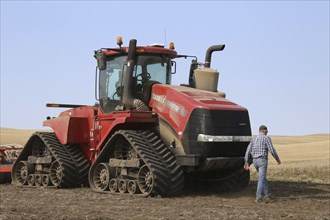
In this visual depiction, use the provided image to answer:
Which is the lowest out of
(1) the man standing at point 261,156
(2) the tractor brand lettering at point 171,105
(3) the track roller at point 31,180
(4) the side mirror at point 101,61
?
(3) the track roller at point 31,180

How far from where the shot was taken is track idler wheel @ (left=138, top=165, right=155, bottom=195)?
36.6 ft

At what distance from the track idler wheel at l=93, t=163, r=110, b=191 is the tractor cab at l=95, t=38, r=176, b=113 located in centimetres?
137

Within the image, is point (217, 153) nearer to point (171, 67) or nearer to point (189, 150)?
point (189, 150)

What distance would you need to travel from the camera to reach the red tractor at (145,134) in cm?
1117

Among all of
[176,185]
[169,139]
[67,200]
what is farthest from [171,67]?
[67,200]

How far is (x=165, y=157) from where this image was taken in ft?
37.2

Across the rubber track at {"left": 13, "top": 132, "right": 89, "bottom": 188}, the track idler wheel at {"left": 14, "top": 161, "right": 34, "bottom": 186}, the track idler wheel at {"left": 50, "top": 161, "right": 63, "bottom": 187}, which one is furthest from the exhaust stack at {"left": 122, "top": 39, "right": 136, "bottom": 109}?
the track idler wheel at {"left": 14, "top": 161, "right": 34, "bottom": 186}

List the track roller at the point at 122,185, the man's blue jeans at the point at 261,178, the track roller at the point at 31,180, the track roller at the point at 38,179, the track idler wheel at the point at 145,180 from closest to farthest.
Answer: the man's blue jeans at the point at 261,178, the track idler wheel at the point at 145,180, the track roller at the point at 122,185, the track roller at the point at 38,179, the track roller at the point at 31,180

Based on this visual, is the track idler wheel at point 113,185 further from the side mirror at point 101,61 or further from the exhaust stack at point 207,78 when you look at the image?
the exhaust stack at point 207,78

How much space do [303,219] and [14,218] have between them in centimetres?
438

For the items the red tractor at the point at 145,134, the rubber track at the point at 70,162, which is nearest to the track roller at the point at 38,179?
the red tractor at the point at 145,134

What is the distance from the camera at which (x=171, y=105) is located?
11773mm

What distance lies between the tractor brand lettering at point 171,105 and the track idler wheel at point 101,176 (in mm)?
1895

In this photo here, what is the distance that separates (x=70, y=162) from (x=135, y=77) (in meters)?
2.86
